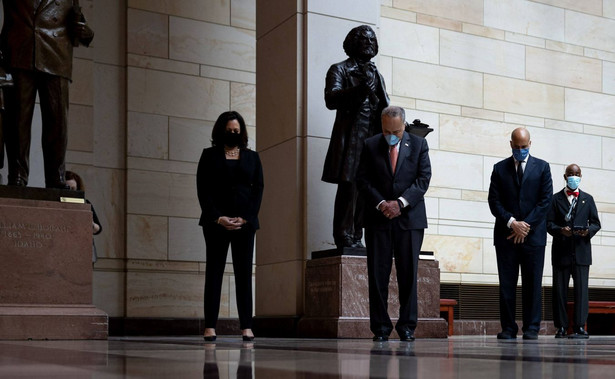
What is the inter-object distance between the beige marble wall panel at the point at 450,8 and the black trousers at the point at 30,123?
774cm

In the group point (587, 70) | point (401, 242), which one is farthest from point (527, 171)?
point (587, 70)

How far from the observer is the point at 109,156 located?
1343 centimetres

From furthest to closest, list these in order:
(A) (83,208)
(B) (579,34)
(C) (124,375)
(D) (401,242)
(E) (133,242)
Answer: (B) (579,34) → (E) (133,242) → (A) (83,208) → (D) (401,242) → (C) (124,375)

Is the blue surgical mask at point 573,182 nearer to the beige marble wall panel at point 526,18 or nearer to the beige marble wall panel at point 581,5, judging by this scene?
the beige marble wall panel at point 526,18

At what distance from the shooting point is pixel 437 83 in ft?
51.7

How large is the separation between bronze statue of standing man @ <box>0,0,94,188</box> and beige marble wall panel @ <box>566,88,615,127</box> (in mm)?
10475

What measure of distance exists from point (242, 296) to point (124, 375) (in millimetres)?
5181

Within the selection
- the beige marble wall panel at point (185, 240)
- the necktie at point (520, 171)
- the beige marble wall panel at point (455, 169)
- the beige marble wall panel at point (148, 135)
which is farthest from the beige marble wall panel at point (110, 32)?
the necktie at point (520, 171)

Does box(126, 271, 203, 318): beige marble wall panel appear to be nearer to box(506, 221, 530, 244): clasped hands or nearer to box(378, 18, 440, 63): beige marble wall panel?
box(378, 18, 440, 63): beige marble wall panel

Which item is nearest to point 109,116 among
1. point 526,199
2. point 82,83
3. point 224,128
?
point 82,83

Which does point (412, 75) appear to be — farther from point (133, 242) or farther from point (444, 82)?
point (133, 242)

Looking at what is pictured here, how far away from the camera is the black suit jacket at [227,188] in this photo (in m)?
8.31

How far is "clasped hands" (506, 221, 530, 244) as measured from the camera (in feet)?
30.7

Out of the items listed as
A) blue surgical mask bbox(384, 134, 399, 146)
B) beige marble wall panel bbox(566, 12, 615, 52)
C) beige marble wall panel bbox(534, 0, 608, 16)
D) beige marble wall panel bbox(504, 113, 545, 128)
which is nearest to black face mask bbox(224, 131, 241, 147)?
blue surgical mask bbox(384, 134, 399, 146)
